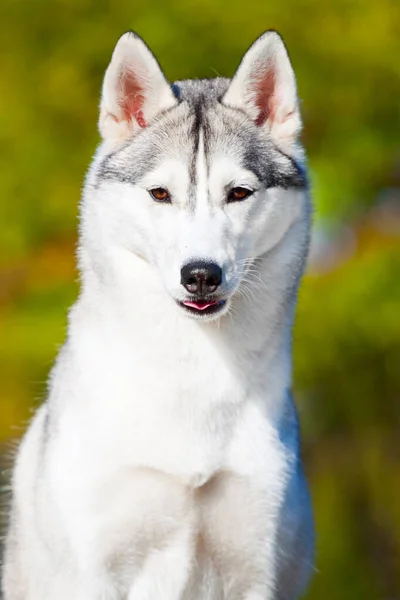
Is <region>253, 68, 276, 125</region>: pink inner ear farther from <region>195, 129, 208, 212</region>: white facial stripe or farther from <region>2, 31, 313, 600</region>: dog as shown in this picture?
<region>195, 129, 208, 212</region>: white facial stripe

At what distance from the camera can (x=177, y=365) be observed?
4.20 metres

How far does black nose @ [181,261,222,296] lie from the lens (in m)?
3.76

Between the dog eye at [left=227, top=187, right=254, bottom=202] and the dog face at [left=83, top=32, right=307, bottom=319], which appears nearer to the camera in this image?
the dog face at [left=83, top=32, right=307, bottom=319]

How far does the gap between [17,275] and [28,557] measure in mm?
7854

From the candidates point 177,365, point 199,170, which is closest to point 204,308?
point 177,365

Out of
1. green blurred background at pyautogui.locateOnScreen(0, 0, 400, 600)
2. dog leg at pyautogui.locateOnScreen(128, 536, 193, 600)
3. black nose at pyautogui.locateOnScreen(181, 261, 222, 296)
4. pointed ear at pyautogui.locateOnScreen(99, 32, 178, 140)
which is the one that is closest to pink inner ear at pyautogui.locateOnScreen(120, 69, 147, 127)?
pointed ear at pyautogui.locateOnScreen(99, 32, 178, 140)

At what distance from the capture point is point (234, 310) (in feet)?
14.0

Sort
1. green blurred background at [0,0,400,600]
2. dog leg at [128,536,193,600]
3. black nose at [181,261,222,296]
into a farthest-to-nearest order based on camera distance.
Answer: green blurred background at [0,0,400,600] < dog leg at [128,536,193,600] < black nose at [181,261,222,296]

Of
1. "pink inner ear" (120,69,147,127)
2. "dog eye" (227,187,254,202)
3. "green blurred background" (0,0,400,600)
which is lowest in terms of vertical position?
"green blurred background" (0,0,400,600)

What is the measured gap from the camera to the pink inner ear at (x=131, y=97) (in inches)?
166

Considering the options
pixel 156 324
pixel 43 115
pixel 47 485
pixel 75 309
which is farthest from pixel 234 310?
pixel 43 115

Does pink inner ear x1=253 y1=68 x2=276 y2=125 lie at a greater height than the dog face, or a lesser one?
greater

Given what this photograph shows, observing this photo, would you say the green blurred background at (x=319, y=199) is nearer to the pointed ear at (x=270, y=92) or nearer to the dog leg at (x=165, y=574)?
the pointed ear at (x=270, y=92)

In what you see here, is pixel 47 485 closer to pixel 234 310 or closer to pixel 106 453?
pixel 106 453
